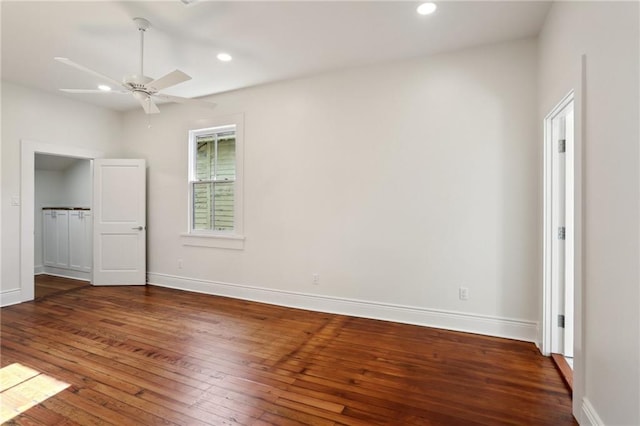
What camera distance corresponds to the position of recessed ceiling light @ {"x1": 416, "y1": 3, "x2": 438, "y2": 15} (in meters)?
2.42

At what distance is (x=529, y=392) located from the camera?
6.84 ft

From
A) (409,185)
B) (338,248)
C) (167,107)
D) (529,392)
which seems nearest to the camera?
(529,392)

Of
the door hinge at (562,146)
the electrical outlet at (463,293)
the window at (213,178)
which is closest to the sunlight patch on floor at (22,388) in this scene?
the window at (213,178)

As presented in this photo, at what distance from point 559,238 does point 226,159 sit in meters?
3.99

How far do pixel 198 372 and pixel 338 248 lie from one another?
192cm

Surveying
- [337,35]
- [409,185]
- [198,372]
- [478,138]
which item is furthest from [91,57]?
[478,138]

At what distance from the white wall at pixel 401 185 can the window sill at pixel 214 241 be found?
11 cm

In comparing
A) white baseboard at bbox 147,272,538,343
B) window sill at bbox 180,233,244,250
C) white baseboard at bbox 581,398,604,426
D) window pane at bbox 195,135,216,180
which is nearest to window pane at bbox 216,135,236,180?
window pane at bbox 195,135,216,180

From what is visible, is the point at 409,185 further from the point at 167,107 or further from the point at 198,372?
the point at 167,107

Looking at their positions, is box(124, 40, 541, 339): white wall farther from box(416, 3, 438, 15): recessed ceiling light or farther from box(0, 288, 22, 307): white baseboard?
box(0, 288, 22, 307): white baseboard

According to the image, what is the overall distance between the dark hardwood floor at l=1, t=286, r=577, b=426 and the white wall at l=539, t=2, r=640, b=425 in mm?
486

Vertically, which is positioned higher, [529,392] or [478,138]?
[478,138]

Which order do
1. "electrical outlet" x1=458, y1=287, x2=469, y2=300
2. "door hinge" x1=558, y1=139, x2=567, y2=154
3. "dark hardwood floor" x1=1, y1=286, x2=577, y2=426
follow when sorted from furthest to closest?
"electrical outlet" x1=458, y1=287, x2=469, y2=300
"door hinge" x1=558, y1=139, x2=567, y2=154
"dark hardwood floor" x1=1, y1=286, x2=577, y2=426

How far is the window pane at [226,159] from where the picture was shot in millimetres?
4469
